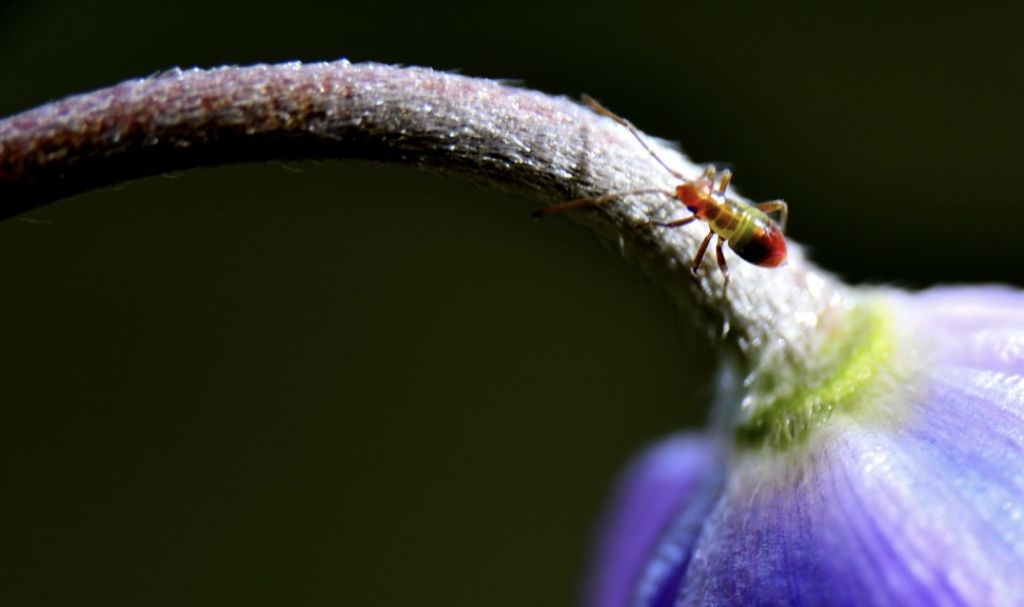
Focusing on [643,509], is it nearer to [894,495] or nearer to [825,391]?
[825,391]

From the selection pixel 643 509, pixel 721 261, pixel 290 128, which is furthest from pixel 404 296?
pixel 290 128

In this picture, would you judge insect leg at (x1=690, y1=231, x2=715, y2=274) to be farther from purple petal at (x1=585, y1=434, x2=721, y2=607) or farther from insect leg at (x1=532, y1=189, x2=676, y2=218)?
purple petal at (x1=585, y1=434, x2=721, y2=607)

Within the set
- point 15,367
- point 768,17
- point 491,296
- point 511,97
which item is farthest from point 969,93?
point 511,97

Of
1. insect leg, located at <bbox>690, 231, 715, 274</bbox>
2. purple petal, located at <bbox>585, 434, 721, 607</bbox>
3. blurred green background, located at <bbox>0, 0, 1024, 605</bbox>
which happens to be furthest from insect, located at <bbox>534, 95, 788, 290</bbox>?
blurred green background, located at <bbox>0, 0, 1024, 605</bbox>

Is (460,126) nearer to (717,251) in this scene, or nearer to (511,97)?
(511,97)

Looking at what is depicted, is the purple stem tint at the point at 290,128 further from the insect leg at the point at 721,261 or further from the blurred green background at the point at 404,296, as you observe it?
the blurred green background at the point at 404,296

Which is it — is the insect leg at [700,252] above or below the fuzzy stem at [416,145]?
below

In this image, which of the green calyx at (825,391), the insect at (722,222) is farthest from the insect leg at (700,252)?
the green calyx at (825,391)
